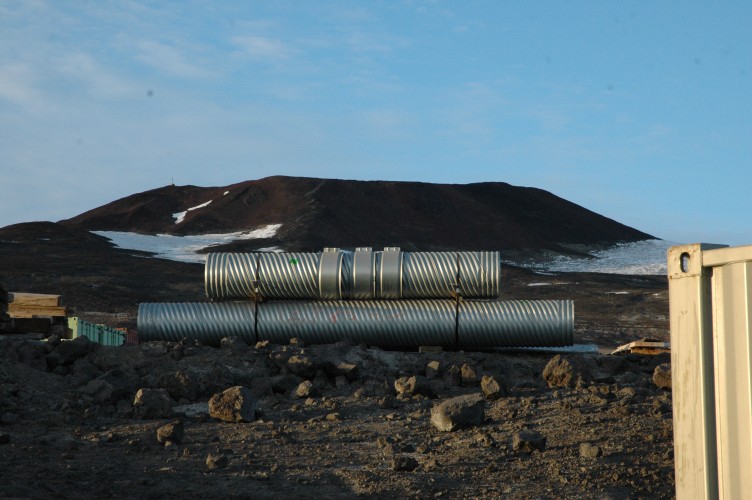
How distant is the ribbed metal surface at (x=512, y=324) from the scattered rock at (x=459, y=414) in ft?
16.1

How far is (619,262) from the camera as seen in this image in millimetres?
62562

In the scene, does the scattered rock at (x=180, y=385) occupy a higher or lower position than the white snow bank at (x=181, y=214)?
lower

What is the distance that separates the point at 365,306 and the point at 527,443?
639cm

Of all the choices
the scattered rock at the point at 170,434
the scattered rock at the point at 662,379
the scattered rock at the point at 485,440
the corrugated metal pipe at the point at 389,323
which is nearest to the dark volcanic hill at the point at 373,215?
the corrugated metal pipe at the point at 389,323

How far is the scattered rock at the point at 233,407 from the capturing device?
915cm

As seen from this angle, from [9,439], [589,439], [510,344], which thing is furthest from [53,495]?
[510,344]

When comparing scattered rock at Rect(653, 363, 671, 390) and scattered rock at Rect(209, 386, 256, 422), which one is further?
scattered rock at Rect(653, 363, 671, 390)

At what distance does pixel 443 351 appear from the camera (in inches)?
539

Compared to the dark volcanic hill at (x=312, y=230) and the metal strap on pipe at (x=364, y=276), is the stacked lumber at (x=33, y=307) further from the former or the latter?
the dark volcanic hill at (x=312, y=230)

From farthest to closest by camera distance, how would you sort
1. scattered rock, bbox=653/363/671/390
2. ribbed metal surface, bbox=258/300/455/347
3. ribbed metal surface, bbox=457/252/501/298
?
1. ribbed metal surface, bbox=457/252/501/298
2. ribbed metal surface, bbox=258/300/455/347
3. scattered rock, bbox=653/363/671/390

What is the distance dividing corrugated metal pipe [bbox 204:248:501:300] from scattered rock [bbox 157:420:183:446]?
558 cm

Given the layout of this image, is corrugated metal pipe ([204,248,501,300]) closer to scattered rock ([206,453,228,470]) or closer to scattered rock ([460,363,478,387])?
scattered rock ([460,363,478,387])

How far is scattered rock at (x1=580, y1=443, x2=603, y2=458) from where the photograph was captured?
23.2 ft

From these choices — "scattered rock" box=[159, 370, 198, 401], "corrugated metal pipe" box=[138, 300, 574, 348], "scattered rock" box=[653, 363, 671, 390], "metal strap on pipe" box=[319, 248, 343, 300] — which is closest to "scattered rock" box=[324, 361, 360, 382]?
"scattered rock" box=[159, 370, 198, 401]
